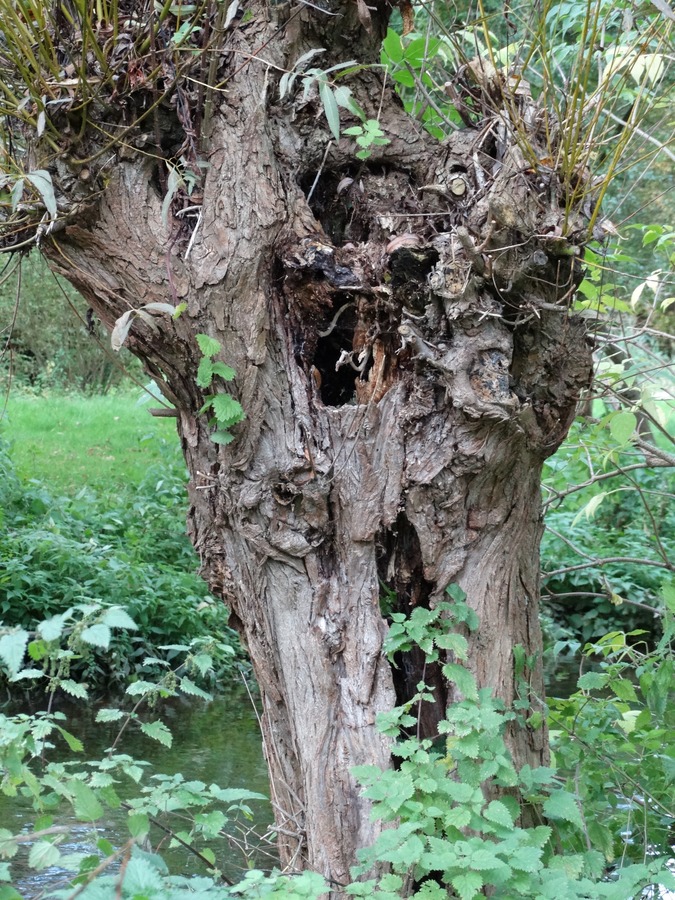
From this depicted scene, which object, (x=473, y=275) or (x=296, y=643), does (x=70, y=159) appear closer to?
(x=473, y=275)

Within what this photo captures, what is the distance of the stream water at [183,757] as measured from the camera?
163 inches

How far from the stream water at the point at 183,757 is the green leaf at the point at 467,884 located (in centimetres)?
200

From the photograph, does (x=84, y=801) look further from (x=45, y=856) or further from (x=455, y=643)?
(x=455, y=643)

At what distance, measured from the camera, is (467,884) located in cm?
220

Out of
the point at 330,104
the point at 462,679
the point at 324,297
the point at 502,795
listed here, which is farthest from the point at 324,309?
the point at 502,795

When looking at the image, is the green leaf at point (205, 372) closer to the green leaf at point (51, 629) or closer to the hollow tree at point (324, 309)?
the hollow tree at point (324, 309)

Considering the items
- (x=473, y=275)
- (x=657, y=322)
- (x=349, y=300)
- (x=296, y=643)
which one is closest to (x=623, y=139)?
(x=473, y=275)

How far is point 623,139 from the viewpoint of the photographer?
7.95ft

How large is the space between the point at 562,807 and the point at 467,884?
1.66ft

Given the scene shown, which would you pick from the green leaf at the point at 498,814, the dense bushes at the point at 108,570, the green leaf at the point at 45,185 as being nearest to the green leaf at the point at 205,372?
the green leaf at the point at 45,185

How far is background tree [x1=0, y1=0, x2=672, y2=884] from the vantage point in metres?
2.54

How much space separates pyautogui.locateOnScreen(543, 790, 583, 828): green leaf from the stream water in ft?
6.02

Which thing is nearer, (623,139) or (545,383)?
(623,139)

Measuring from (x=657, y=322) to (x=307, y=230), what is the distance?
876 cm
